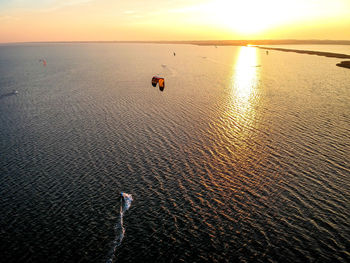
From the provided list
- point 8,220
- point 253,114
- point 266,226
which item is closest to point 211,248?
point 266,226

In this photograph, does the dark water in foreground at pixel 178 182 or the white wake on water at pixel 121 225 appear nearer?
the white wake on water at pixel 121 225

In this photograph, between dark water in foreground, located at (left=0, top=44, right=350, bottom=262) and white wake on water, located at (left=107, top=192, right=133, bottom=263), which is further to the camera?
dark water in foreground, located at (left=0, top=44, right=350, bottom=262)

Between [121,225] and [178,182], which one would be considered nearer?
[121,225]

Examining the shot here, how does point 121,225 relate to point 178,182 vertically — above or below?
below

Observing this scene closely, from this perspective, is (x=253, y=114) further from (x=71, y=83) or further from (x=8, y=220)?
(x=71, y=83)
